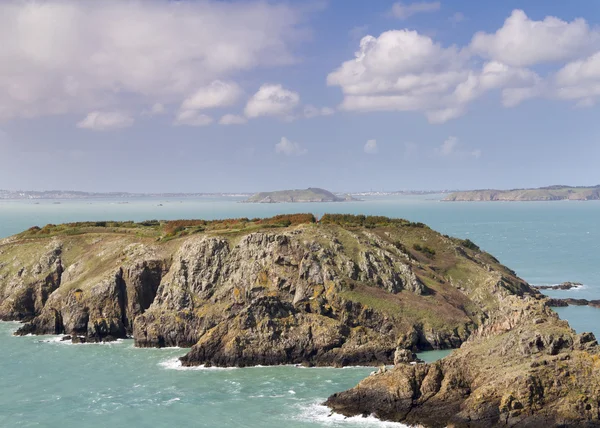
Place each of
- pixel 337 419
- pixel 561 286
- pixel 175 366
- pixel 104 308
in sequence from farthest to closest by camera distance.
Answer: pixel 561 286 < pixel 104 308 < pixel 175 366 < pixel 337 419

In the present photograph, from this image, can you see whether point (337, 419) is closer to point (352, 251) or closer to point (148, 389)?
point (148, 389)

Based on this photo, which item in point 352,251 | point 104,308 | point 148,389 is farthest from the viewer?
point 352,251

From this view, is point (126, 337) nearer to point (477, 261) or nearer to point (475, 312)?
point (475, 312)

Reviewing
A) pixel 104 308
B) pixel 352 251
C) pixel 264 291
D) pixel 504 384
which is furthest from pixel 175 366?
pixel 504 384

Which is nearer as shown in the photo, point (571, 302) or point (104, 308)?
point (104, 308)

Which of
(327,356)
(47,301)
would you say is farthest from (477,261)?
(47,301)

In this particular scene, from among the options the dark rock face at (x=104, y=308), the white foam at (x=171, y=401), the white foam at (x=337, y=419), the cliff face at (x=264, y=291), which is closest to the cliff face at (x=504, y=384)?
the white foam at (x=337, y=419)
